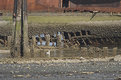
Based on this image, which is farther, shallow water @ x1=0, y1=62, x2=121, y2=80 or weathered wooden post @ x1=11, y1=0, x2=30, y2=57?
weathered wooden post @ x1=11, y1=0, x2=30, y2=57

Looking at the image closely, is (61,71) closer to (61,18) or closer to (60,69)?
(60,69)

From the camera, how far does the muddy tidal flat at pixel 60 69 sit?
17.4 meters

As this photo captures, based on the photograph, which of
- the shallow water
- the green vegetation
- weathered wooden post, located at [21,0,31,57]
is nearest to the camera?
the shallow water

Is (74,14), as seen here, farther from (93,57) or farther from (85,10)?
(93,57)

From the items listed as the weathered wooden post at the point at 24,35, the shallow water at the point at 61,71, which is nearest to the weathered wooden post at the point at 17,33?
the weathered wooden post at the point at 24,35

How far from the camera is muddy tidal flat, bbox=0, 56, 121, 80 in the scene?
57.2 ft

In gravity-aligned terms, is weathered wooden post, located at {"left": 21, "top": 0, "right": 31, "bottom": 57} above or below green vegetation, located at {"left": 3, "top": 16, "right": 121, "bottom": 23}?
above

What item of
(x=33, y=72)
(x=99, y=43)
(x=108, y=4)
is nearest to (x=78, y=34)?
(x=99, y=43)

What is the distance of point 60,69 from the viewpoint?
19938 mm

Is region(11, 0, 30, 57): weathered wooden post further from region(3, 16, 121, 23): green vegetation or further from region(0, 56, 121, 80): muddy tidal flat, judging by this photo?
region(3, 16, 121, 23): green vegetation

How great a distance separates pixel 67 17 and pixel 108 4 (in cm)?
705

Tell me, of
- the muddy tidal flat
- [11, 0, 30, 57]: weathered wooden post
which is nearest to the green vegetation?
[11, 0, 30, 57]: weathered wooden post

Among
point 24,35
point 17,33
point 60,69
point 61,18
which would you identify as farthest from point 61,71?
point 61,18

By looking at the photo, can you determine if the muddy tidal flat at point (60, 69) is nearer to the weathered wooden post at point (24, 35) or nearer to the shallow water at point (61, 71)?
the shallow water at point (61, 71)
